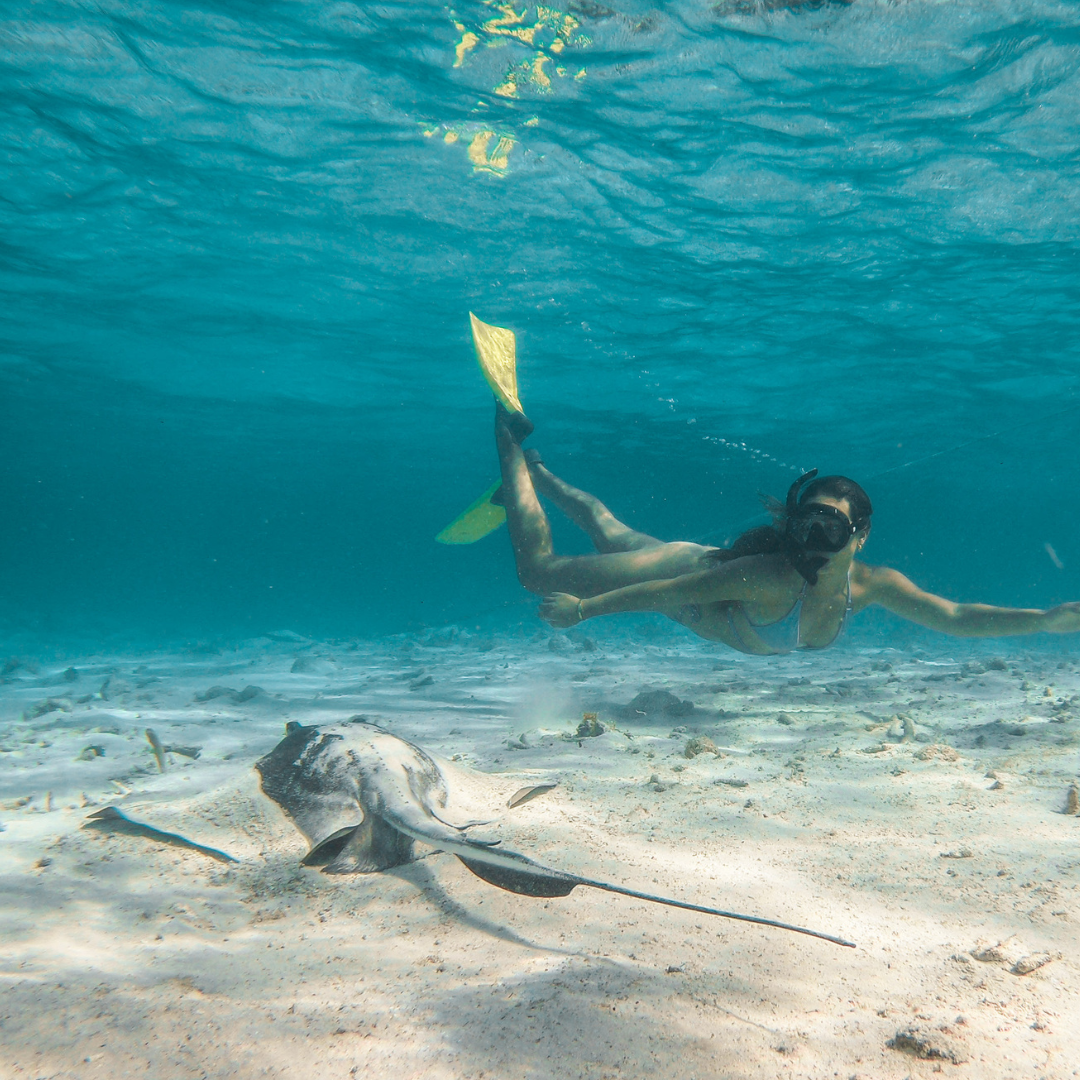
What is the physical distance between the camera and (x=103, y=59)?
1015cm

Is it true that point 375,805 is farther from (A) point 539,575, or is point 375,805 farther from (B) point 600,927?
(A) point 539,575

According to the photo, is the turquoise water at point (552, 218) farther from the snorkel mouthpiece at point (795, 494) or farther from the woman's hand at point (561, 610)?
the snorkel mouthpiece at point (795, 494)

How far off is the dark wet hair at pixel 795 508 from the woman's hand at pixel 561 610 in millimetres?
1479

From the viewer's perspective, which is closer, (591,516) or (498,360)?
(591,516)

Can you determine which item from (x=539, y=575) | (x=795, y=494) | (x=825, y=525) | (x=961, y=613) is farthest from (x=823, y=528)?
(x=539, y=575)

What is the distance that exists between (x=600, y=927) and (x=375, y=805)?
1277 millimetres

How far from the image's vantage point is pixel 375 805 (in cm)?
309

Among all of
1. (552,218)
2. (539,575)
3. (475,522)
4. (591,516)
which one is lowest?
(539,575)

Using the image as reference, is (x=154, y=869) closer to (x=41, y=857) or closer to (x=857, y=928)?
(x=41, y=857)

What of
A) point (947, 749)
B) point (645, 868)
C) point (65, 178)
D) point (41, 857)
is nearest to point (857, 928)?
point (645, 868)

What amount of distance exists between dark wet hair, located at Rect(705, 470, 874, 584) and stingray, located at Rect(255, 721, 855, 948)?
8.77 feet

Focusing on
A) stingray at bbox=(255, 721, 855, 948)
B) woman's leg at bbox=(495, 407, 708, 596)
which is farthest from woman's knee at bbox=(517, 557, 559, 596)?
stingray at bbox=(255, 721, 855, 948)

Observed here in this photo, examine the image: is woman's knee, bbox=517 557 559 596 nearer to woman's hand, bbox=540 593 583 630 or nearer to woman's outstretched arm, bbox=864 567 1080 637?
woman's hand, bbox=540 593 583 630

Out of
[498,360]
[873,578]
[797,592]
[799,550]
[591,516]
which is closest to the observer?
[799,550]
